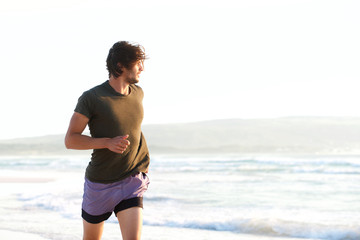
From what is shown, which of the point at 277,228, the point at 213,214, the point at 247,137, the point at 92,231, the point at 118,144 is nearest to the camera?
the point at 118,144

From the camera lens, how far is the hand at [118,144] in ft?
9.70

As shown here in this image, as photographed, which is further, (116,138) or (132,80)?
(132,80)

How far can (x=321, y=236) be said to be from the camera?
22.2 feet

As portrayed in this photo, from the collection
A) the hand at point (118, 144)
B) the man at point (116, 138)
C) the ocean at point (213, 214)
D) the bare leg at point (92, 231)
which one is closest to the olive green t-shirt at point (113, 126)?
the man at point (116, 138)

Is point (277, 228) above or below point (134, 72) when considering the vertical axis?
below

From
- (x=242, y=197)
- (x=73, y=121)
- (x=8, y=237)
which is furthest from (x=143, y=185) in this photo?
(x=242, y=197)

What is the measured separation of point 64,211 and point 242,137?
5203 cm

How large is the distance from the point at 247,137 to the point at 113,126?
187ft

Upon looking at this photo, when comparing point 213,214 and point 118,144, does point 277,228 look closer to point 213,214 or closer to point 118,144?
point 213,214

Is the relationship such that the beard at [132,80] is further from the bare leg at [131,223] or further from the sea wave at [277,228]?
the sea wave at [277,228]

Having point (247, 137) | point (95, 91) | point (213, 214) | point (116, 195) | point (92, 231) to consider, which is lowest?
point (247, 137)

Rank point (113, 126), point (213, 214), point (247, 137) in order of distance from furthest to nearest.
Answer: point (247, 137) → point (213, 214) → point (113, 126)

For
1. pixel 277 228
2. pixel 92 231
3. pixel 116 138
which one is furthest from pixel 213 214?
pixel 116 138

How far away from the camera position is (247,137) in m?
59.7
